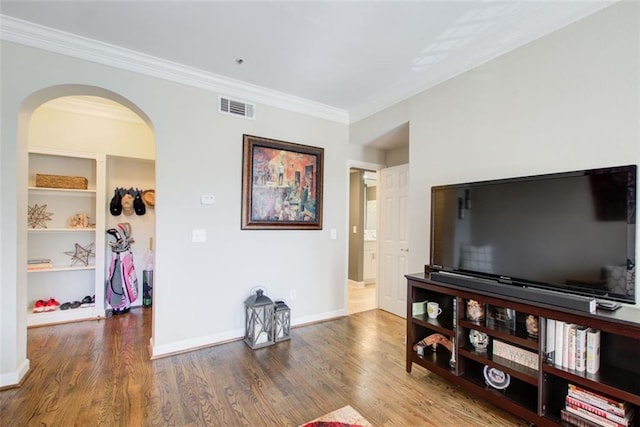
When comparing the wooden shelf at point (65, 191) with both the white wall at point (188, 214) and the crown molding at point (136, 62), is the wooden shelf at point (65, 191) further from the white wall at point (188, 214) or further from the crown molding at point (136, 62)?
the crown molding at point (136, 62)

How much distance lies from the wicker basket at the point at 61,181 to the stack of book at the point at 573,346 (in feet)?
16.1

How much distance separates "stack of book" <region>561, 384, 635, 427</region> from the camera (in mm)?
1466

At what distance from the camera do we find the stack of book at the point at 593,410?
57.7 inches

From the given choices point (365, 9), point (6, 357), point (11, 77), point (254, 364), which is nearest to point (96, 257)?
point (6, 357)

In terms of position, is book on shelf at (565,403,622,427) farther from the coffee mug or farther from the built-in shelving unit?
the built-in shelving unit

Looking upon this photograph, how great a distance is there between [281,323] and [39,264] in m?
3.07

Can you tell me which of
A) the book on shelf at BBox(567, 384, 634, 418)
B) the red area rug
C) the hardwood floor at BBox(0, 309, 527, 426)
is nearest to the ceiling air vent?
the hardwood floor at BBox(0, 309, 527, 426)

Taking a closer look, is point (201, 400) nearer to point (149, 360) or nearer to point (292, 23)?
point (149, 360)

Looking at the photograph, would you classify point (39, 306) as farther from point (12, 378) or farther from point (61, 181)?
point (12, 378)

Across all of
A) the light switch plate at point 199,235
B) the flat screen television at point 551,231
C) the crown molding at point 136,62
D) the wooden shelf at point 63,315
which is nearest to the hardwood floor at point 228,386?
the wooden shelf at point 63,315

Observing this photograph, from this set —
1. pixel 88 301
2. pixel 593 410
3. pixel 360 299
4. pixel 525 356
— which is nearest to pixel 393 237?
pixel 360 299

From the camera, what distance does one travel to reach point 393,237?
13.1ft

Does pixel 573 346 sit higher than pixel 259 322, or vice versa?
pixel 573 346

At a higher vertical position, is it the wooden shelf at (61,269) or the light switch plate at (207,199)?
the light switch plate at (207,199)
